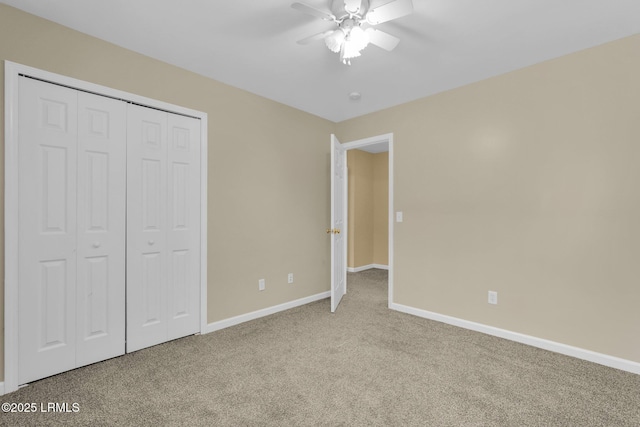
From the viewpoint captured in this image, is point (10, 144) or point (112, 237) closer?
point (10, 144)

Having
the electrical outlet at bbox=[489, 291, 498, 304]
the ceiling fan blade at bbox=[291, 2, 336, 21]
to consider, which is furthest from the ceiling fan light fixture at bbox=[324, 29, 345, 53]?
the electrical outlet at bbox=[489, 291, 498, 304]

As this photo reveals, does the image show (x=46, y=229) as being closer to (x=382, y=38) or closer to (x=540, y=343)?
(x=382, y=38)

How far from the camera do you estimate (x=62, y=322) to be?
7.06 feet

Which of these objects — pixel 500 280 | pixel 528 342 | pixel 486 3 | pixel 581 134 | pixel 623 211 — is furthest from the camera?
pixel 500 280

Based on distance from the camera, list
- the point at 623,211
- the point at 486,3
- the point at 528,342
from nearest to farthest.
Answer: the point at 486,3
the point at 623,211
the point at 528,342

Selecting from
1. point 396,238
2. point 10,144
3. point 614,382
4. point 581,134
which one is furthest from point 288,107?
point 614,382

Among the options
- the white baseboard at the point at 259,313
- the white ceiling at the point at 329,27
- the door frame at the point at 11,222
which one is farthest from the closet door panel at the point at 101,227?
the white baseboard at the point at 259,313

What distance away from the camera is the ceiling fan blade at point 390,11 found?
1.66m

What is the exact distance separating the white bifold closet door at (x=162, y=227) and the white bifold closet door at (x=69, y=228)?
88 millimetres

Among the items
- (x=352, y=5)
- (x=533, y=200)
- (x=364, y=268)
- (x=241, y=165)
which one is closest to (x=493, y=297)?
(x=533, y=200)

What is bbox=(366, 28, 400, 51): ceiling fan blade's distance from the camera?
1943mm

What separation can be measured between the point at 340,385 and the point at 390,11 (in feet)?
7.75

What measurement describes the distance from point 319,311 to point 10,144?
3021mm

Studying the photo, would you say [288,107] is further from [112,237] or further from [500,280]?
[500,280]
